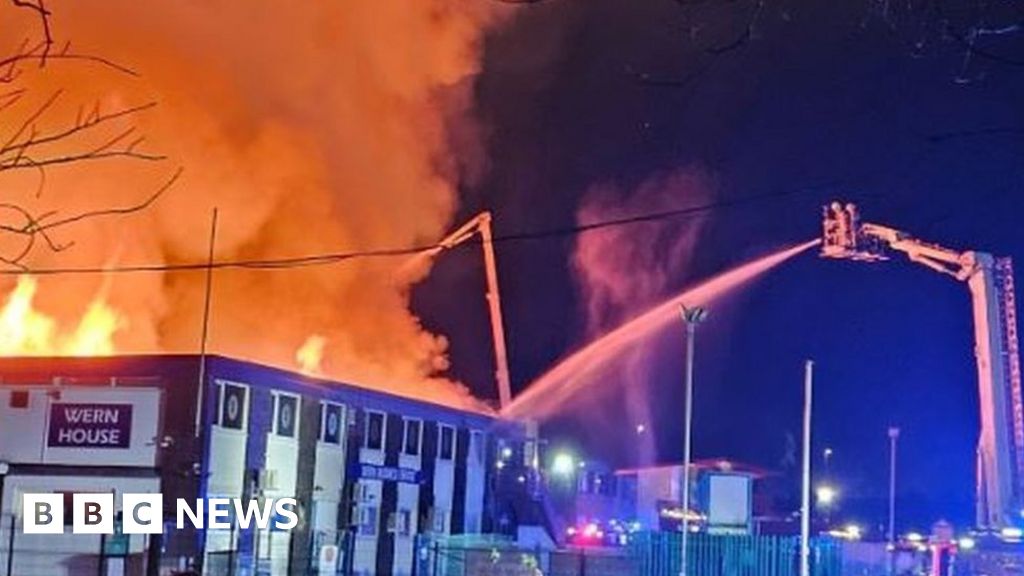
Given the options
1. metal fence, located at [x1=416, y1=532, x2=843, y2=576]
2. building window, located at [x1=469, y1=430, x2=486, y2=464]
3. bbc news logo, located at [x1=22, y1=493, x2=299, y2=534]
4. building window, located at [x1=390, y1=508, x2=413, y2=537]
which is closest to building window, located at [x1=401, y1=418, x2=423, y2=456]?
building window, located at [x1=390, y1=508, x2=413, y2=537]

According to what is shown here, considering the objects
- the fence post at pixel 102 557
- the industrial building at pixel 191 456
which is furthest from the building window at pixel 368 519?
the fence post at pixel 102 557

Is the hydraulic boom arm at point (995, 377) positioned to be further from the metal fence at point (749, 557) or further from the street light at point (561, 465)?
the street light at point (561, 465)

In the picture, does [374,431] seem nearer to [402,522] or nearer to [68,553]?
[402,522]

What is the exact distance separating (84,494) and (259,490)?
14.3ft

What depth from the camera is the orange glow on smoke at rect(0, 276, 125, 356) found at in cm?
4659

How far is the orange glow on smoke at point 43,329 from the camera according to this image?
153ft

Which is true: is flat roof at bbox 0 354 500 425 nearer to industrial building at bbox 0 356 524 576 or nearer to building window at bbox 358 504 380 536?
industrial building at bbox 0 356 524 576

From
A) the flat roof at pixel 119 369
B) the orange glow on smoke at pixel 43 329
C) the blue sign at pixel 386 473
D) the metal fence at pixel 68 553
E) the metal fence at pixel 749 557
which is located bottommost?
the metal fence at pixel 68 553

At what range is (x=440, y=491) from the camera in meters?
45.2

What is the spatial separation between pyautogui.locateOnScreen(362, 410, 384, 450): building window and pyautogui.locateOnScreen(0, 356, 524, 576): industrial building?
19 cm

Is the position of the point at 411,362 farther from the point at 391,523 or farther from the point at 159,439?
the point at 159,439

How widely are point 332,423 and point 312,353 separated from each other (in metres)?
16.2

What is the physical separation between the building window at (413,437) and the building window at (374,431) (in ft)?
5.32

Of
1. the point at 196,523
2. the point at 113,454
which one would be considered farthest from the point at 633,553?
the point at 113,454
